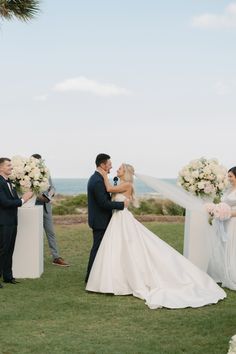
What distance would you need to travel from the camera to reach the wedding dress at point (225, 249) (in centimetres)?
992

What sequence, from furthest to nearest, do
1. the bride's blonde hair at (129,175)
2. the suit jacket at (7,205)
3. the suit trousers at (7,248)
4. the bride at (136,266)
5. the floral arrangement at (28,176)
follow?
the floral arrangement at (28,176) < the suit trousers at (7,248) < the suit jacket at (7,205) < the bride's blonde hair at (129,175) < the bride at (136,266)

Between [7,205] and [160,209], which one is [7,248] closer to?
[7,205]

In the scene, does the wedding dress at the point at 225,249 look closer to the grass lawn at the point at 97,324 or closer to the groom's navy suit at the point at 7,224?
the grass lawn at the point at 97,324

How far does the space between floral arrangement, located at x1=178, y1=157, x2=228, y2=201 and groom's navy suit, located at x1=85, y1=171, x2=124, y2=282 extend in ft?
6.18

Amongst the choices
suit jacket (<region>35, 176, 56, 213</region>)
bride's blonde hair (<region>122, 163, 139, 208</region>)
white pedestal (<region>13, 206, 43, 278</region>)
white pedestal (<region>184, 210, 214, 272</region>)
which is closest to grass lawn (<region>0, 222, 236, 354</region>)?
white pedestal (<region>13, 206, 43, 278</region>)

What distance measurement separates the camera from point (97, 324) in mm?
7379

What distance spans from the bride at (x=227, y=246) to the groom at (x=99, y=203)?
178cm

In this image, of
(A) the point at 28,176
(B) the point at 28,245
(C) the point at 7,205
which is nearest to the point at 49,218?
(B) the point at 28,245

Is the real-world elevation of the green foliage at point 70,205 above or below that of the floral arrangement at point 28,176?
below

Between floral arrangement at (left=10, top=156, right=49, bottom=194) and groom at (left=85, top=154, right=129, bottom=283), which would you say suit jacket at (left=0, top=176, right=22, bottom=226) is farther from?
groom at (left=85, top=154, right=129, bottom=283)

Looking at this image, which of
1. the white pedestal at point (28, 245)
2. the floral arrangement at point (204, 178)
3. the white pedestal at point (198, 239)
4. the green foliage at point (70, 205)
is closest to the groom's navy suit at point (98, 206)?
the white pedestal at point (28, 245)

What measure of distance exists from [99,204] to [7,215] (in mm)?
1487

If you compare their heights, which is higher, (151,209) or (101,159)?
(101,159)

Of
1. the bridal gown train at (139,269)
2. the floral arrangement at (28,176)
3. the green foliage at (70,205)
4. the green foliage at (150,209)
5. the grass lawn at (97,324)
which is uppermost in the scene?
the floral arrangement at (28,176)
